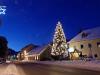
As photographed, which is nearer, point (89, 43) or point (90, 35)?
point (89, 43)

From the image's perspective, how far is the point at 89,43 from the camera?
75188mm

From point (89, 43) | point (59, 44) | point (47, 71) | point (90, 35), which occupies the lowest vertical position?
point (47, 71)

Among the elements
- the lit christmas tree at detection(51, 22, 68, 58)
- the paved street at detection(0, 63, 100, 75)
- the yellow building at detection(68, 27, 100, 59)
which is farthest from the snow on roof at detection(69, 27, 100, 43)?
the paved street at detection(0, 63, 100, 75)

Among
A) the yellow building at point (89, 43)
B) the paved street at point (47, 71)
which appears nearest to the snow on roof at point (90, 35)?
the yellow building at point (89, 43)

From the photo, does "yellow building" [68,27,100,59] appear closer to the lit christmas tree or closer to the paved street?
the lit christmas tree

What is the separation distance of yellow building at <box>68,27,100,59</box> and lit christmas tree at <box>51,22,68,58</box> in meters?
6.40

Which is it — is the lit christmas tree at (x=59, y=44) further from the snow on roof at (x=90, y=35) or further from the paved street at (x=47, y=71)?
the paved street at (x=47, y=71)

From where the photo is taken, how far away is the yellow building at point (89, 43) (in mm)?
72525

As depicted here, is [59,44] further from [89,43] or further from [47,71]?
[47,71]

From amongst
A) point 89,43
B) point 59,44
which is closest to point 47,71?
point 59,44

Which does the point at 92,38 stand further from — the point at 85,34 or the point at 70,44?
the point at 70,44

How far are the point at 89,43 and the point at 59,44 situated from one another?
8.66m

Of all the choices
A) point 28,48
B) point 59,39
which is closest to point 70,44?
point 59,39

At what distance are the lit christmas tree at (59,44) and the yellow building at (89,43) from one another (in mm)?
6404
